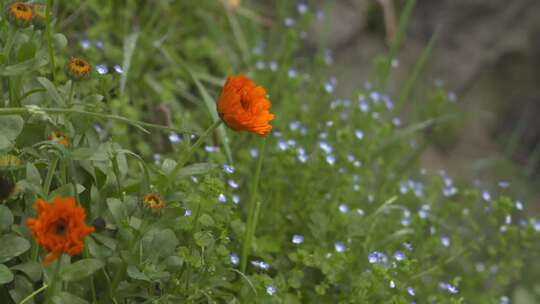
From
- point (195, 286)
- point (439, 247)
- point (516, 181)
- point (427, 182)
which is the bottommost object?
point (195, 286)

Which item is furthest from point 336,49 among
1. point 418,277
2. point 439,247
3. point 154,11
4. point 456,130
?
point 418,277

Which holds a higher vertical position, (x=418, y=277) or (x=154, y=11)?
(x=154, y=11)

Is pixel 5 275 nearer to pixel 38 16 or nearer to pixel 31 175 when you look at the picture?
pixel 31 175

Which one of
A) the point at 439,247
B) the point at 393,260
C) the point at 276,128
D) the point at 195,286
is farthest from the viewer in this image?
the point at 276,128

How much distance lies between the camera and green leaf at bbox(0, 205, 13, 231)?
168 centimetres

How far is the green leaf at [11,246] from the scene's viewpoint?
1638 millimetres

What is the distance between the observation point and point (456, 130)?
423cm

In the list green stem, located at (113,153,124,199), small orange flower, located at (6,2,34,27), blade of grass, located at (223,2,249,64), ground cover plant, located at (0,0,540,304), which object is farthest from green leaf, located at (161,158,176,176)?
blade of grass, located at (223,2,249,64)

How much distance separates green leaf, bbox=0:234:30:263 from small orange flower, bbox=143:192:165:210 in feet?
0.88

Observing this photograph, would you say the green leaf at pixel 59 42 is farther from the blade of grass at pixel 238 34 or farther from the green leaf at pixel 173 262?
the blade of grass at pixel 238 34

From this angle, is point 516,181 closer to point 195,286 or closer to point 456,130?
point 456,130

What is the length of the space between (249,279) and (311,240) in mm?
425

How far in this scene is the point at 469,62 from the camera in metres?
4.28

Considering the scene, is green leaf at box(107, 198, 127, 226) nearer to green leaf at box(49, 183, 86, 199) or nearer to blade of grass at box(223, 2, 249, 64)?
green leaf at box(49, 183, 86, 199)
